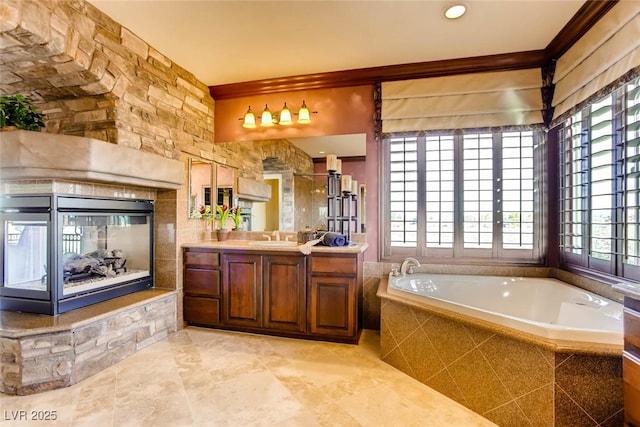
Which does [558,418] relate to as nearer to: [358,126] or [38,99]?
[358,126]

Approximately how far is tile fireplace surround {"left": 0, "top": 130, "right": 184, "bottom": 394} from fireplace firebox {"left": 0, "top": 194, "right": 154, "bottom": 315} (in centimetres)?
8

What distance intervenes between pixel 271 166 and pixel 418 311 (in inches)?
83.4

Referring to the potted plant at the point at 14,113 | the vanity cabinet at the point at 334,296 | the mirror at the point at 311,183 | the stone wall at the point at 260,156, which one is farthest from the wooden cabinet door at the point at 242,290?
the potted plant at the point at 14,113

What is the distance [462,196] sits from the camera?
298 cm

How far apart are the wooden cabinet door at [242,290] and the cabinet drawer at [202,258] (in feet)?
0.29

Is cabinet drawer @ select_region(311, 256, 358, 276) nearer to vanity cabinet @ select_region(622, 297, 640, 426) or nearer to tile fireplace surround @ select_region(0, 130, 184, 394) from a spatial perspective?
tile fireplace surround @ select_region(0, 130, 184, 394)

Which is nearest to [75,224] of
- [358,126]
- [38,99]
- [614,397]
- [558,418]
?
[38,99]

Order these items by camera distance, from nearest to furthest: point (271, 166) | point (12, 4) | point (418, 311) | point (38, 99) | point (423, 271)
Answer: point (12, 4) → point (418, 311) → point (38, 99) → point (423, 271) → point (271, 166)

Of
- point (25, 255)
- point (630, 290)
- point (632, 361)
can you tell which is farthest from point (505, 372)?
point (25, 255)

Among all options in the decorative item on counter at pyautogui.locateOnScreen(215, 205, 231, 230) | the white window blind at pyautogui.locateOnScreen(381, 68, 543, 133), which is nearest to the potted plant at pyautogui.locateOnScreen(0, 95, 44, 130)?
the decorative item on counter at pyautogui.locateOnScreen(215, 205, 231, 230)

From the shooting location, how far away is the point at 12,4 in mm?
1777

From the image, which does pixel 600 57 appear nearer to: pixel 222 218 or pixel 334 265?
pixel 334 265

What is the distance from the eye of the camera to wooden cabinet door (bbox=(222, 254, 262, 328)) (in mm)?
2889

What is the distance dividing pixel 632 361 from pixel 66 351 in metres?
3.00
